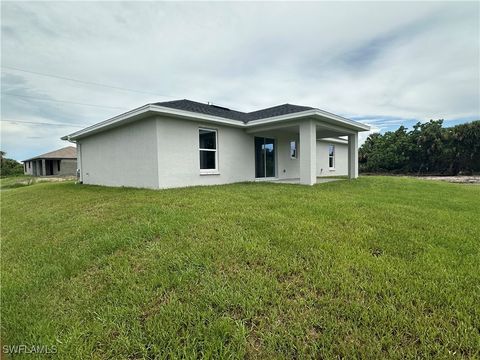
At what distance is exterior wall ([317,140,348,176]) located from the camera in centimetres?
1825

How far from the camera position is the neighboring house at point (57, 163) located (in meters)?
33.8

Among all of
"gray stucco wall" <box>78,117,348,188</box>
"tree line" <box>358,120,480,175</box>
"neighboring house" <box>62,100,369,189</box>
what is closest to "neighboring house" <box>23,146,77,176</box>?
"gray stucco wall" <box>78,117,348,188</box>

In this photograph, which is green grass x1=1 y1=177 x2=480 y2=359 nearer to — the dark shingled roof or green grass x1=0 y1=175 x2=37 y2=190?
the dark shingled roof

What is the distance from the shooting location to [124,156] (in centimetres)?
1044

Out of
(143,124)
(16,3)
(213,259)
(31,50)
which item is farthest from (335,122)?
(31,50)

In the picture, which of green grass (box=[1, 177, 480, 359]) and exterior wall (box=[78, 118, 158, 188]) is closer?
green grass (box=[1, 177, 480, 359])

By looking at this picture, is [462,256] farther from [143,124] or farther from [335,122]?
[143,124]

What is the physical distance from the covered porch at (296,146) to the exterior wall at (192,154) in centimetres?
96

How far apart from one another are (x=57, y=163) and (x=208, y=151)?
3565cm

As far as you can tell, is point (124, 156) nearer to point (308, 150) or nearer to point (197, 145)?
point (197, 145)

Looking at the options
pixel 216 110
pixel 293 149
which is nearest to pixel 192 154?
pixel 216 110

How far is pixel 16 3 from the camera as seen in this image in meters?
7.82

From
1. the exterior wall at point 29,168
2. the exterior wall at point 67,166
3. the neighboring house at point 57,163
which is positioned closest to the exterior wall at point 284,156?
the neighboring house at point 57,163

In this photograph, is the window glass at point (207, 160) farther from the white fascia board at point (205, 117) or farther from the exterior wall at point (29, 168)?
the exterior wall at point (29, 168)
